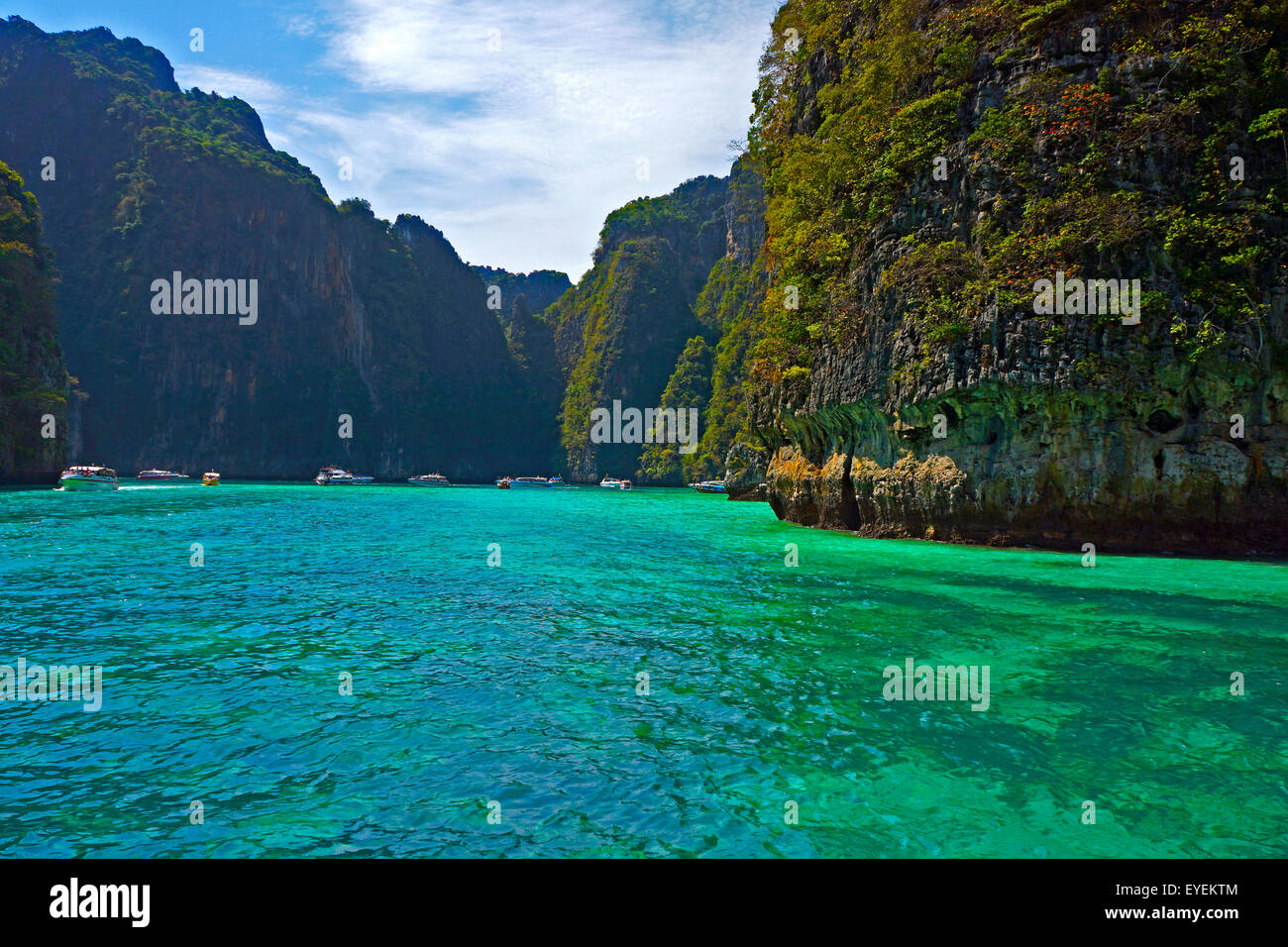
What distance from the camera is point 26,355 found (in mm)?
56125

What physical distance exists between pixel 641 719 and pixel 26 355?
7190 cm

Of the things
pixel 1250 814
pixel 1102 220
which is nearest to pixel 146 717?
pixel 1250 814

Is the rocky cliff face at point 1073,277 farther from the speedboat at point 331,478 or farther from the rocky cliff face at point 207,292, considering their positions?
the rocky cliff face at point 207,292

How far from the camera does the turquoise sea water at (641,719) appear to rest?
521 cm

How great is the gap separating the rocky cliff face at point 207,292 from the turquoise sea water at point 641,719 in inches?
5059

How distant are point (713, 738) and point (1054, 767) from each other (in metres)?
3.24

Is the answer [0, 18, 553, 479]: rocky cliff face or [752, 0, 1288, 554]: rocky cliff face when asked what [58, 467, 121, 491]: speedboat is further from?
[0, 18, 553, 479]: rocky cliff face

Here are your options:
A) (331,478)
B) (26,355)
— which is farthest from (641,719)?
(331,478)

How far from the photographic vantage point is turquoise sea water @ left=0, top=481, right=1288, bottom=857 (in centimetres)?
521

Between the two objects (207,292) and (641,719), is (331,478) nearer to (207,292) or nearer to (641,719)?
(207,292)

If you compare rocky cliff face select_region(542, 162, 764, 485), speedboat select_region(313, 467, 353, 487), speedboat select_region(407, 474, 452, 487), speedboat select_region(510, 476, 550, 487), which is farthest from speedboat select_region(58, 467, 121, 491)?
rocky cliff face select_region(542, 162, 764, 485)

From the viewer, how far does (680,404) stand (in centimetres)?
13500
